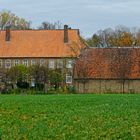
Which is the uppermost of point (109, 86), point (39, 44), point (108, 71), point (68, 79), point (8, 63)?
point (39, 44)

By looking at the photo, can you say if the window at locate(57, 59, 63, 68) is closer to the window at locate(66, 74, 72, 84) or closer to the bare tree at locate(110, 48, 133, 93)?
the window at locate(66, 74, 72, 84)

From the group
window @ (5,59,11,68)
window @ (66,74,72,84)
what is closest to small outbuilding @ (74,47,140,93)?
window @ (66,74,72,84)

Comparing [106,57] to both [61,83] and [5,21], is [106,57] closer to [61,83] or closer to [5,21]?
[61,83]

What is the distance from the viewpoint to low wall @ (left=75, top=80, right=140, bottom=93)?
79000 mm

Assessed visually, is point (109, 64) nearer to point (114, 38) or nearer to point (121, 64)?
point (121, 64)

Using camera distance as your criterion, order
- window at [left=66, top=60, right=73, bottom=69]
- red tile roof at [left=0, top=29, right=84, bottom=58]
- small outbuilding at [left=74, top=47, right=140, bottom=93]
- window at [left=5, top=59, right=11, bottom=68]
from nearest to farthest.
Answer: small outbuilding at [left=74, top=47, right=140, bottom=93]
window at [left=66, top=60, right=73, bottom=69]
red tile roof at [left=0, top=29, right=84, bottom=58]
window at [left=5, top=59, right=11, bottom=68]

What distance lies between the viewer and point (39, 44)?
325ft

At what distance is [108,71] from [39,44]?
71.6 feet

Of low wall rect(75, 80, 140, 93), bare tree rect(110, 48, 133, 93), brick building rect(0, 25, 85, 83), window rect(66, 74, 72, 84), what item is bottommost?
low wall rect(75, 80, 140, 93)

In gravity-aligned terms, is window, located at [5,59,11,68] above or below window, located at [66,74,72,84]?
above

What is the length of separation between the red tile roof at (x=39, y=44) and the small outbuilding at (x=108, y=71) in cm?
1135

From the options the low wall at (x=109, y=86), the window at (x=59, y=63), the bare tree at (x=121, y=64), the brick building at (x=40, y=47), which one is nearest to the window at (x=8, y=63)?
the brick building at (x=40, y=47)

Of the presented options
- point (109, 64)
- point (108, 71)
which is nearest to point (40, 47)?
point (109, 64)

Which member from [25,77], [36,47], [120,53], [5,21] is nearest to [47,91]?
[25,77]
